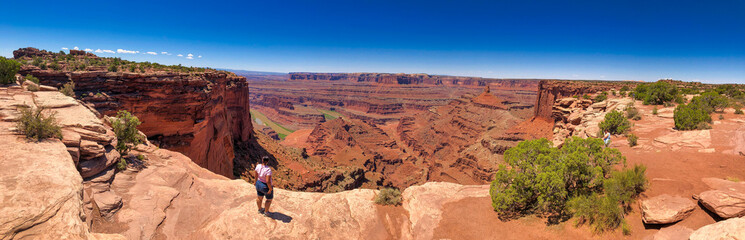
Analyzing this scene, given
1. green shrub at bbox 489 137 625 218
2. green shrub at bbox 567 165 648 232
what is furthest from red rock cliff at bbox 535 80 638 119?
green shrub at bbox 567 165 648 232

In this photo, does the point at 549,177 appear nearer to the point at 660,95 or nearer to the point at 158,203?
the point at 158,203

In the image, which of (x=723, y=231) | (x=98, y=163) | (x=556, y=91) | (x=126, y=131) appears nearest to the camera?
(x=723, y=231)

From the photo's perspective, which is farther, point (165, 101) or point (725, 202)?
point (165, 101)

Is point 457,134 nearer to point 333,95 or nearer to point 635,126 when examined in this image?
point 635,126

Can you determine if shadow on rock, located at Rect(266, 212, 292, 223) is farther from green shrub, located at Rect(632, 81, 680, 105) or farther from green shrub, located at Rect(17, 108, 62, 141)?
green shrub, located at Rect(632, 81, 680, 105)

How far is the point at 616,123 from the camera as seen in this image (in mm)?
14062

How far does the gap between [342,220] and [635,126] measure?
16.1 meters

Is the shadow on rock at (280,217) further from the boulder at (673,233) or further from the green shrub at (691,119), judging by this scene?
the green shrub at (691,119)

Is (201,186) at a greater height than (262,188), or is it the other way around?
(262,188)

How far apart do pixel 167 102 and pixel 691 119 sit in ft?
86.1

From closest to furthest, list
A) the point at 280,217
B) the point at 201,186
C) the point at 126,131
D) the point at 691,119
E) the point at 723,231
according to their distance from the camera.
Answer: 1. the point at 723,231
2. the point at 280,217
3. the point at 201,186
4. the point at 126,131
5. the point at 691,119

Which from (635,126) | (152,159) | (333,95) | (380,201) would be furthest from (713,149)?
(333,95)

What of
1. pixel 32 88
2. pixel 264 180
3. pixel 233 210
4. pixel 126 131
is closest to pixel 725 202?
pixel 264 180

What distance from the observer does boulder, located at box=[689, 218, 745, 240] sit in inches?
183
